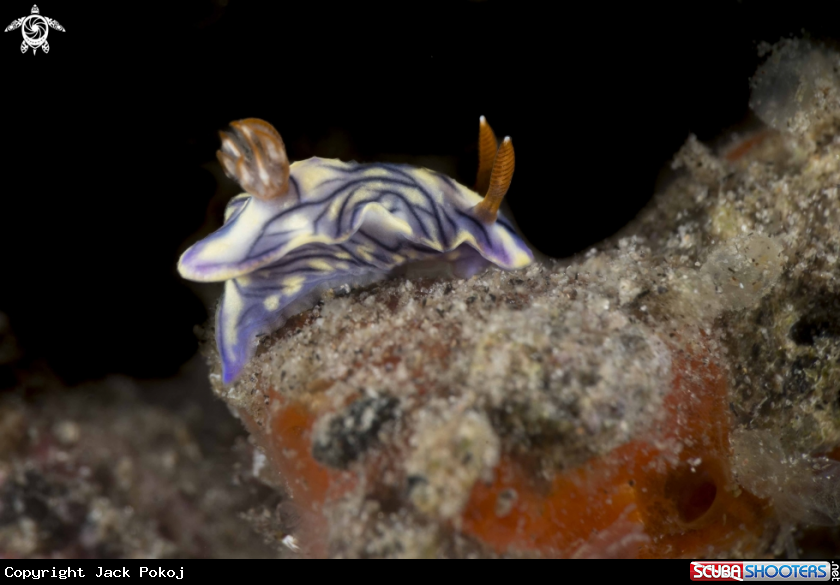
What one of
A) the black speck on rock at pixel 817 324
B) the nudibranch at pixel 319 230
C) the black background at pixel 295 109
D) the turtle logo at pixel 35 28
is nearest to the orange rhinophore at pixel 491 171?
the nudibranch at pixel 319 230

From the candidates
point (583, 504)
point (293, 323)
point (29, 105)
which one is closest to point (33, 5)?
point (29, 105)

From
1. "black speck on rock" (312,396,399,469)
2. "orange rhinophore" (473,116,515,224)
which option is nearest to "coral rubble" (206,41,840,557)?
"black speck on rock" (312,396,399,469)

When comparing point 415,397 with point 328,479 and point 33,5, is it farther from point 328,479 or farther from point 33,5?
point 33,5

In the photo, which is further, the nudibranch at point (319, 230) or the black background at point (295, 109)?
the black background at point (295, 109)

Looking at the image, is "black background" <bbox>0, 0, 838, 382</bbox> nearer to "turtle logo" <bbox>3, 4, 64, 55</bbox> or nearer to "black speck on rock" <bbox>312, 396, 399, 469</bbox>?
"turtle logo" <bbox>3, 4, 64, 55</bbox>

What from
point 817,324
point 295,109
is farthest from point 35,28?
point 817,324

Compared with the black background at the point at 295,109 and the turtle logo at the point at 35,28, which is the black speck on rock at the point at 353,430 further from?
the turtle logo at the point at 35,28

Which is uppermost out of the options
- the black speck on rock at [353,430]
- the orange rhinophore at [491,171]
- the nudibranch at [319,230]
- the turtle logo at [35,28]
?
the turtle logo at [35,28]
